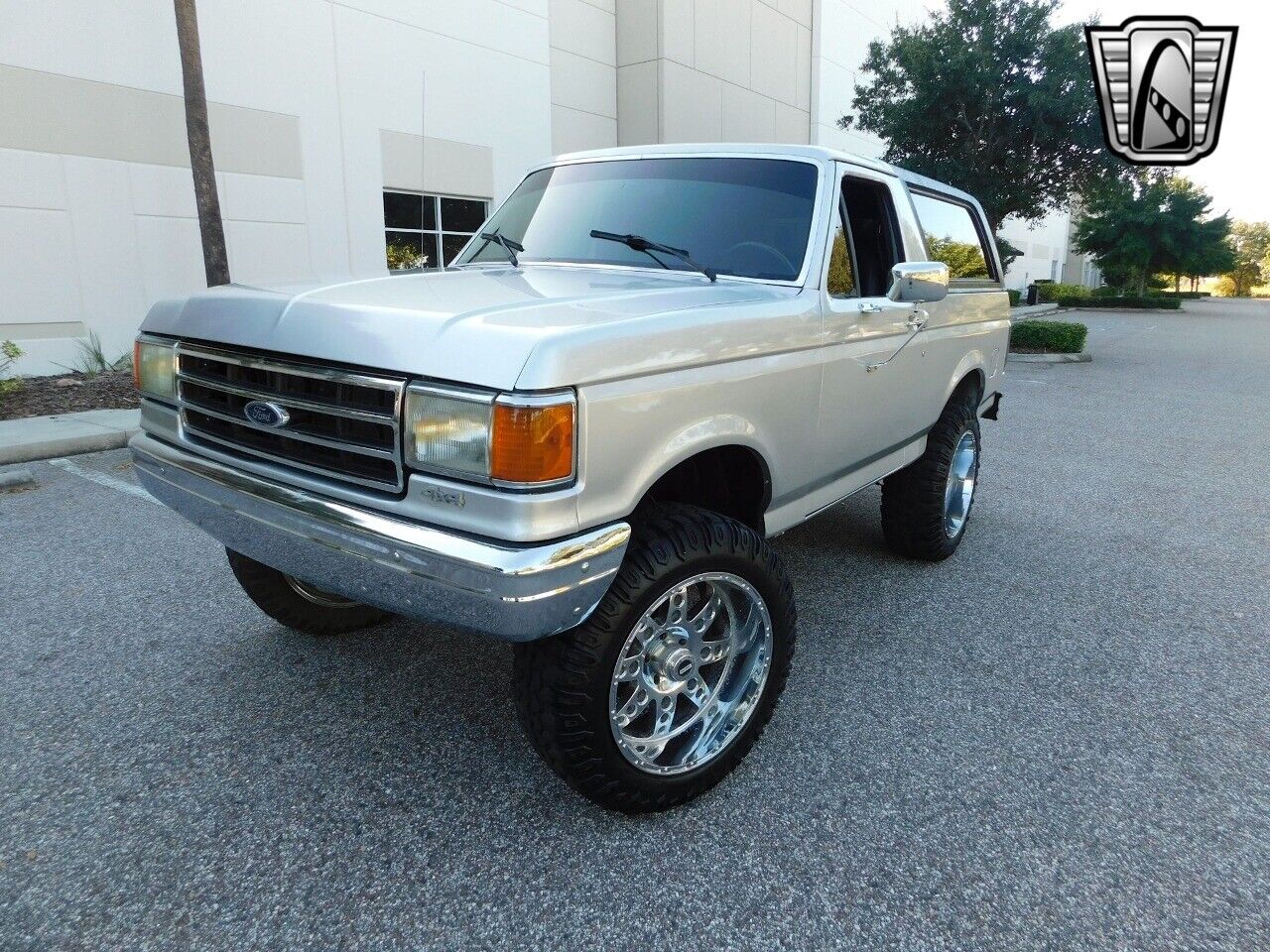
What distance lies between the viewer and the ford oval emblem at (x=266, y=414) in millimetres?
2285

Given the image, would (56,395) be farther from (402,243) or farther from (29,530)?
(402,243)

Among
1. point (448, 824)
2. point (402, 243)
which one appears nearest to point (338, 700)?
point (448, 824)

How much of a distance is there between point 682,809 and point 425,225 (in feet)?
42.1

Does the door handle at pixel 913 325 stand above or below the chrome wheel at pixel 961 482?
above

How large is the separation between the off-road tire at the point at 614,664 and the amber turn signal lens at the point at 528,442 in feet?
1.36

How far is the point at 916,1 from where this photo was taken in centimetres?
3100

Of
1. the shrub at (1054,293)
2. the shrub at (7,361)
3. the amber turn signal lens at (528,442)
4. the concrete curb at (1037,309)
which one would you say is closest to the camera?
A: the amber turn signal lens at (528,442)

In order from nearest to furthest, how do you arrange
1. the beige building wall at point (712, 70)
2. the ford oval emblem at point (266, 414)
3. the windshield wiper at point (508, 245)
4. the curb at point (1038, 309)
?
the ford oval emblem at point (266, 414), the windshield wiper at point (508, 245), the beige building wall at point (712, 70), the curb at point (1038, 309)

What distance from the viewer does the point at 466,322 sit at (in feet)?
6.66

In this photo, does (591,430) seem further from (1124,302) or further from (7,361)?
(1124,302)

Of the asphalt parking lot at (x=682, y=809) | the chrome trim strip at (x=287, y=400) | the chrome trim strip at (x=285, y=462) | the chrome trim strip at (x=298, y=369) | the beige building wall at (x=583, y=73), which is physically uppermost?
the beige building wall at (x=583, y=73)

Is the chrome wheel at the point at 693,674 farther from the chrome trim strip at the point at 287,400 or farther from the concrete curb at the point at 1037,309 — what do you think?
the concrete curb at the point at 1037,309

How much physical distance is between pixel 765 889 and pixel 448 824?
0.89m

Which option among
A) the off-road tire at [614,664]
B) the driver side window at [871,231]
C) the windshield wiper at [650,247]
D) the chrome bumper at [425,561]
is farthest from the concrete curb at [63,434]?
the off-road tire at [614,664]
